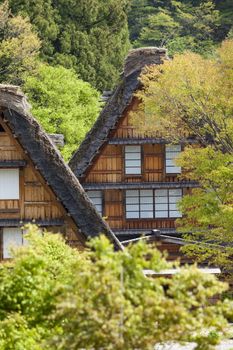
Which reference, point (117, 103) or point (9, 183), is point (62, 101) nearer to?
point (117, 103)

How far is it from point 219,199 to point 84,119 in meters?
35.0

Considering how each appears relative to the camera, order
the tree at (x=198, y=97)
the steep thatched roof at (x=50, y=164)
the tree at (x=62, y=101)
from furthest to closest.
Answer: the tree at (x=62, y=101), the tree at (x=198, y=97), the steep thatched roof at (x=50, y=164)

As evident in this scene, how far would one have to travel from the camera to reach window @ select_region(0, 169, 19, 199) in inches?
1694

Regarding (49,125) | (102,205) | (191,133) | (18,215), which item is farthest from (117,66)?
(18,215)

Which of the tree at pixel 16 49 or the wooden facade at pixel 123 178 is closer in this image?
the wooden facade at pixel 123 178

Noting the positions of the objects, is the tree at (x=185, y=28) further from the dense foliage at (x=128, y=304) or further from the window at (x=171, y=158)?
the dense foliage at (x=128, y=304)

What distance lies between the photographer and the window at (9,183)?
43031 millimetres

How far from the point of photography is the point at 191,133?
48.4 metres

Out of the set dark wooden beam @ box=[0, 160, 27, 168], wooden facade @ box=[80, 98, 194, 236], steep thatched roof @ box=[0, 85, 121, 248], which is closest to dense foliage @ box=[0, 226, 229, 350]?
steep thatched roof @ box=[0, 85, 121, 248]

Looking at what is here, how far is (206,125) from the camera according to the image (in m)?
46.1

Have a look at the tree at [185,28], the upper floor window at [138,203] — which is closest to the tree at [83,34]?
the tree at [185,28]

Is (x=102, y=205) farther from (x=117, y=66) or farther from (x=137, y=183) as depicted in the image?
(x=117, y=66)

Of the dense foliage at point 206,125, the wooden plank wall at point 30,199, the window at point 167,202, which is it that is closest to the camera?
the wooden plank wall at point 30,199

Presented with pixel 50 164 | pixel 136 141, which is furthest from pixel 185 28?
pixel 50 164
